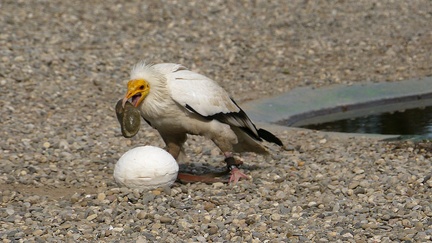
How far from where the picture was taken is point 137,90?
6.68 m

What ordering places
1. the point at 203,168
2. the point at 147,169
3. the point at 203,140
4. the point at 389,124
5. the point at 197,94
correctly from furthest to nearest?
the point at 389,124 < the point at 203,140 < the point at 203,168 < the point at 197,94 < the point at 147,169

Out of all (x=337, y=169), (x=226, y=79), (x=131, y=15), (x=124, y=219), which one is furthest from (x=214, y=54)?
(x=124, y=219)

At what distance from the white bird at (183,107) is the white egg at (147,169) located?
0.29m

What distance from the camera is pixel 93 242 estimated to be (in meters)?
5.73

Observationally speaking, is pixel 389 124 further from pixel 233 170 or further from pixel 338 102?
pixel 233 170

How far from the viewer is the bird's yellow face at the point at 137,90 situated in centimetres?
666

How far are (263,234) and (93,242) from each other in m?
1.05

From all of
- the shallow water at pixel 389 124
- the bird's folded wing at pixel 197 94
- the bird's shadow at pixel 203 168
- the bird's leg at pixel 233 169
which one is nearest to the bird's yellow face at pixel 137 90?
the bird's folded wing at pixel 197 94

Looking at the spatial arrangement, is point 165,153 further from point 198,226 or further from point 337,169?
point 337,169

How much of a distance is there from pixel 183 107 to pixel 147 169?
53cm

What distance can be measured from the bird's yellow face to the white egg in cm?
35

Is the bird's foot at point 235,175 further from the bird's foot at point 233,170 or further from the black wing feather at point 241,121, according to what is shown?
the black wing feather at point 241,121

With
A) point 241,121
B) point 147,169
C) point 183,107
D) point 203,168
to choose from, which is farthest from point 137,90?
point 203,168

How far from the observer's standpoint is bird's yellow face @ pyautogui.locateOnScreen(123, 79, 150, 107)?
21.8ft
